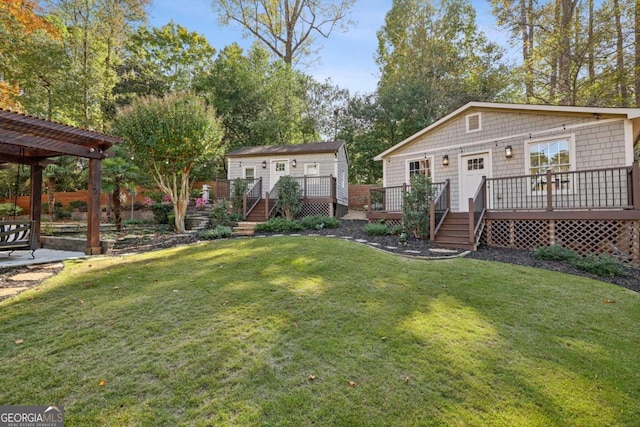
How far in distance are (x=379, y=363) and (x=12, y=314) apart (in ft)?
13.6

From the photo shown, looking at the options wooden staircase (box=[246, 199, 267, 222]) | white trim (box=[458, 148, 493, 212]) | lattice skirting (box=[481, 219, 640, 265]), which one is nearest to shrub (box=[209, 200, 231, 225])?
wooden staircase (box=[246, 199, 267, 222])

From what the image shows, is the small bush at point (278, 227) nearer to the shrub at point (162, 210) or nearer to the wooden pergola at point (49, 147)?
the wooden pergola at point (49, 147)

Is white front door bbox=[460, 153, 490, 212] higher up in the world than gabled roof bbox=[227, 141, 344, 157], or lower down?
lower down

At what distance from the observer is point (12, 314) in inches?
135

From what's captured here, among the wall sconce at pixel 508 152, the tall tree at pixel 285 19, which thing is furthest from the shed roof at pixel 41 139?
the tall tree at pixel 285 19

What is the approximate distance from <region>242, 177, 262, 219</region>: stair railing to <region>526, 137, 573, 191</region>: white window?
10562 mm

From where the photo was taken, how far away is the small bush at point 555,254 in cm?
664

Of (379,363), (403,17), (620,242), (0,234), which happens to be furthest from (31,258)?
(403,17)

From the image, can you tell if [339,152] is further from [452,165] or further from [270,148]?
[452,165]

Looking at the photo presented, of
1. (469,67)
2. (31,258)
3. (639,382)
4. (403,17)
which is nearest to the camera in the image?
(639,382)

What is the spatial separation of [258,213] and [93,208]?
22.3ft

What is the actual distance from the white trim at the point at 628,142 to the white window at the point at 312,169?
11173mm

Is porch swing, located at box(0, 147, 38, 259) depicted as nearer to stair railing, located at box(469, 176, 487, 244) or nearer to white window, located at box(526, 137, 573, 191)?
stair railing, located at box(469, 176, 487, 244)

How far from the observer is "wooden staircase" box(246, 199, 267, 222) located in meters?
13.1
